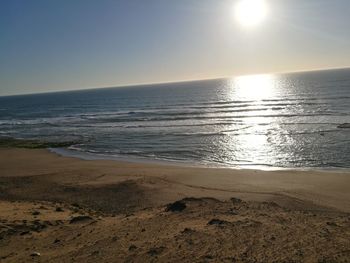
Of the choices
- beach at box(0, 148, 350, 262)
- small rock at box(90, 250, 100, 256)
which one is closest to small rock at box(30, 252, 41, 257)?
beach at box(0, 148, 350, 262)

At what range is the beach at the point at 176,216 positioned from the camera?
10.0 metres

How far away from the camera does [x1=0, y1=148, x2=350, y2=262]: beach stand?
1001cm

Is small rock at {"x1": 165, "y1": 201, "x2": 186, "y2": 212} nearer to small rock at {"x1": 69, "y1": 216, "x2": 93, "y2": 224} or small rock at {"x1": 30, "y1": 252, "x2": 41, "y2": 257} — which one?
small rock at {"x1": 69, "y1": 216, "x2": 93, "y2": 224}

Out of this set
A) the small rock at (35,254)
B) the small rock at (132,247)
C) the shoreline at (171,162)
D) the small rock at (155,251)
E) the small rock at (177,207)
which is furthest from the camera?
the shoreline at (171,162)

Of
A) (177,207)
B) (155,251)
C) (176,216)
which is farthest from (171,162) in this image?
(155,251)

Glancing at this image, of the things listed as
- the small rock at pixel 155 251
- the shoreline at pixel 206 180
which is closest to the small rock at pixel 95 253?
the small rock at pixel 155 251

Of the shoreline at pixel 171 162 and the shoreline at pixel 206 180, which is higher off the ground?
the shoreline at pixel 206 180

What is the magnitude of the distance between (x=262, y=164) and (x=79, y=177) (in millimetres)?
12730

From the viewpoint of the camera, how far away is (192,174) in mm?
24219

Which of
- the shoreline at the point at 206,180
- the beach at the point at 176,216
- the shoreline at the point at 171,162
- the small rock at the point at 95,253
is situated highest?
the small rock at the point at 95,253

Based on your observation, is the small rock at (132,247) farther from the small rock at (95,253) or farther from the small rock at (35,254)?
the small rock at (35,254)

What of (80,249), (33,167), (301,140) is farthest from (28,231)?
(301,140)

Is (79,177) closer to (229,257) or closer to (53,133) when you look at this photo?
(229,257)

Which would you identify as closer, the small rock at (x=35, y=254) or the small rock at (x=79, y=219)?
the small rock at (x=35, y=254)
